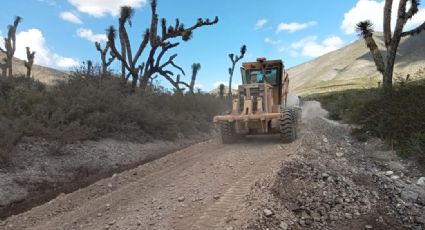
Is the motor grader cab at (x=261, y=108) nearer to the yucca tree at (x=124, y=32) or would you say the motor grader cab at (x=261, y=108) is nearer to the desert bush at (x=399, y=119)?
the desert bush at (x=399, y=119)

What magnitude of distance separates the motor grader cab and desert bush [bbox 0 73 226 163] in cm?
356

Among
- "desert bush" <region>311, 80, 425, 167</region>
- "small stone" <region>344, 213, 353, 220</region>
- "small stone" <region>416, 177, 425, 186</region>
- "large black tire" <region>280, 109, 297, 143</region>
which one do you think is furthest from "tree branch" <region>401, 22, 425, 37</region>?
"small stone" <region>344, 213, 353, 220</region>

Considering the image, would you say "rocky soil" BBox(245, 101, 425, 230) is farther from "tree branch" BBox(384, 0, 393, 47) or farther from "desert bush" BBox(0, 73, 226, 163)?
"tree branch" BBox(384, 0, 393, 47)

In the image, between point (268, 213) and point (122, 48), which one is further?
point (122, 48)

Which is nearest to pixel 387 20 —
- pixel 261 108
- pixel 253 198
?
pixel 261 108

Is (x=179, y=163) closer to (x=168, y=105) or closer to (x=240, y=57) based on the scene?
(x=168, y=105)

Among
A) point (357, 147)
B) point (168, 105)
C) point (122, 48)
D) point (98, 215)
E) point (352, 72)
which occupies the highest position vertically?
point (352, 72)

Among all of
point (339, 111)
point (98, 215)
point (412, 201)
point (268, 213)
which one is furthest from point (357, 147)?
point (339, 111)

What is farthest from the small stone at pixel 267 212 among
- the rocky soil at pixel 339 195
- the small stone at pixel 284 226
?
the small stone at pixel 284 226

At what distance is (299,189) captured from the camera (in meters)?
6.61

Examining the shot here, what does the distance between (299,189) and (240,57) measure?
3092 cm

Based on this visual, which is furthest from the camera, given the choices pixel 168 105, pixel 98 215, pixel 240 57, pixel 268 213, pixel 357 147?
pixel 240 57

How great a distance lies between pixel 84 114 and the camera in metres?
13.2

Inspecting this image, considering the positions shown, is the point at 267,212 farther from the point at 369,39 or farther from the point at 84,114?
the point at 369,39
